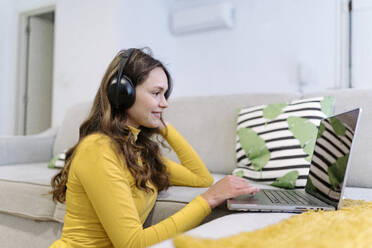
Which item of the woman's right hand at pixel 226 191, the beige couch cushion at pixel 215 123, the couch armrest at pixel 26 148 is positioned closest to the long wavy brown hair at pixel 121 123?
the woman's right hand at pixel 226 191

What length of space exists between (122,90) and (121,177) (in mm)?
245

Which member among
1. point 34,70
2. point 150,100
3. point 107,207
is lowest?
point 107,207

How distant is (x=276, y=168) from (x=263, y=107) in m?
0.34

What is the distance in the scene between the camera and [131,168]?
3.04 feet

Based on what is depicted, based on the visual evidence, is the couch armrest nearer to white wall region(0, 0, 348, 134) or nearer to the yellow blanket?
white wall region(0, 0, 348, 134)

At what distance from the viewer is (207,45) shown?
3604 mm

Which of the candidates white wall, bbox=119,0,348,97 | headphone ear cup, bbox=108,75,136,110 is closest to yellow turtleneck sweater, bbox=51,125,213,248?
headphone ear cup, bbox=108,75,136,110

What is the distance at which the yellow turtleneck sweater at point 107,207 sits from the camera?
79 centimetres

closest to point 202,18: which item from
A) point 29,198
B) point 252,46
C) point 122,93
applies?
point 252,46

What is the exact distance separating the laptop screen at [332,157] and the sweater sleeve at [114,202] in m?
0.37

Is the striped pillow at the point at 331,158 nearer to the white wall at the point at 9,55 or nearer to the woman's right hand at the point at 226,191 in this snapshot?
the woman's right hand at the point at 226,191

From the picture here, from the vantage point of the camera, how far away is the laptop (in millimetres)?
764

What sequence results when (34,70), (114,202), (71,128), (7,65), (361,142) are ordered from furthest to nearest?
1. (34,70)
2. (7,65)
3. (71,128)
4. (361,142)
5. (114,202)

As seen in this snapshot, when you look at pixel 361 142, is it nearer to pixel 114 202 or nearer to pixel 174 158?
pixel 174 158
